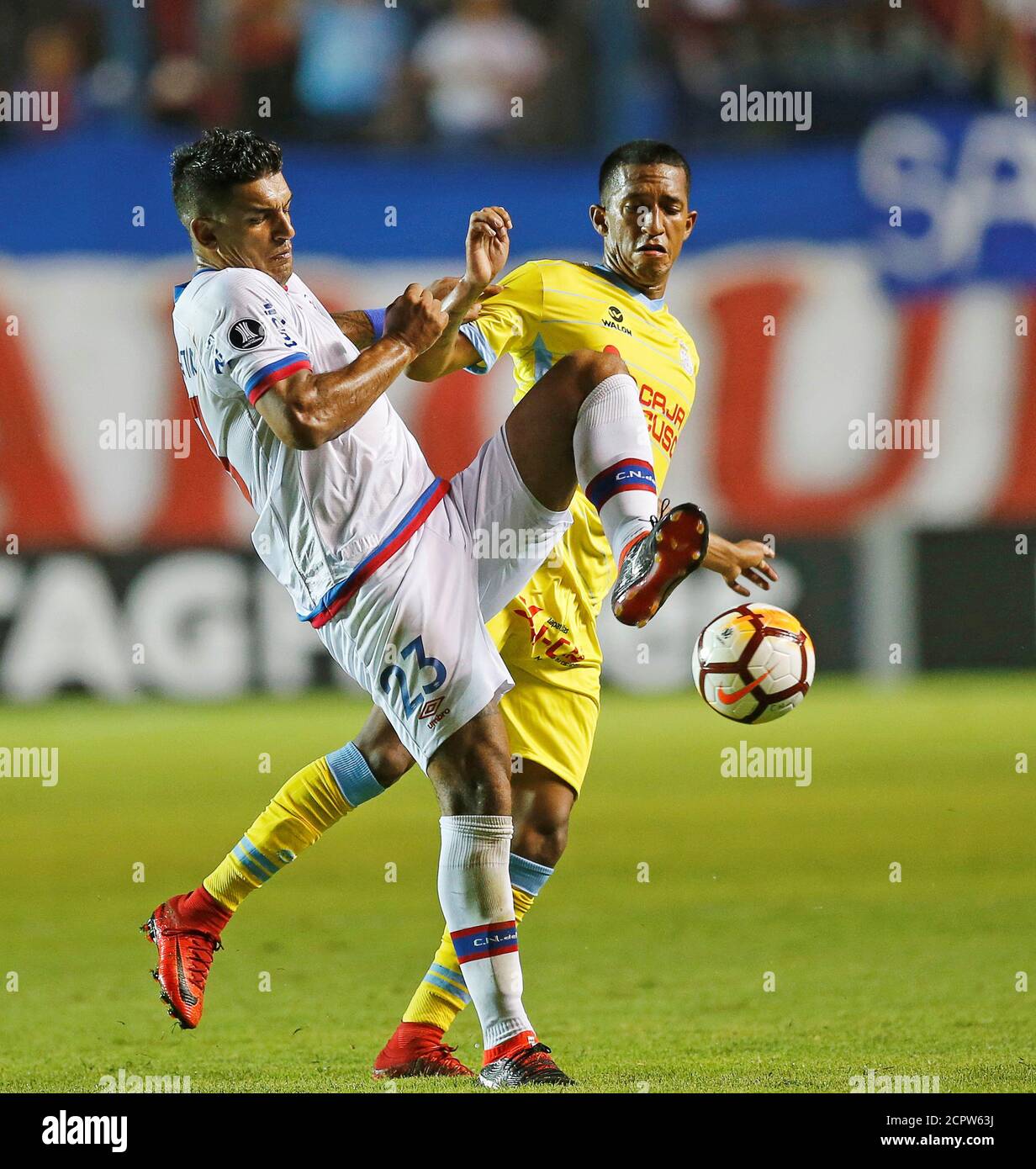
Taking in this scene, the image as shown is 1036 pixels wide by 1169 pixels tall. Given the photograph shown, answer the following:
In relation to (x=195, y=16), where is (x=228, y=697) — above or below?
below

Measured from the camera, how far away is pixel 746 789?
890cm

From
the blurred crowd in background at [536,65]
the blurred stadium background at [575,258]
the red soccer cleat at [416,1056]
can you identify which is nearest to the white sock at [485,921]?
the red soccer cleat at [416,1056]

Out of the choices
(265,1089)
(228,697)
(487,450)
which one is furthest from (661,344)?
(228,697)

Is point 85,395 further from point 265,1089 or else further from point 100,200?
point 265,1089

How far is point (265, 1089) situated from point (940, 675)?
31.6 feet

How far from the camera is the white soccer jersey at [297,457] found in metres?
3.29

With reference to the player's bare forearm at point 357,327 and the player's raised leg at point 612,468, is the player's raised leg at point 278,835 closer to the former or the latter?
the player's raised leg at point 612,468

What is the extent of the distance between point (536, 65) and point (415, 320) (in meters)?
10.2

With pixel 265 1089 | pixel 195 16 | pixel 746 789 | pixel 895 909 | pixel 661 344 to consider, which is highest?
pixel 195 16

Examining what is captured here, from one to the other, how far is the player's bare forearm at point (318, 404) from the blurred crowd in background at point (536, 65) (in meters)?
9.93

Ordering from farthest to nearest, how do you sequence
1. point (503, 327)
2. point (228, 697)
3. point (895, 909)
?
1. point (228, 697)
2. point (895, 909)
3. point (503, 327)

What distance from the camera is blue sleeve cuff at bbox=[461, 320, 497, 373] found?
4.07 meters

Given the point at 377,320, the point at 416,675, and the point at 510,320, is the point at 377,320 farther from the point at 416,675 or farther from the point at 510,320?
the point at 416,675

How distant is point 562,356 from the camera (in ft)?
13.4
